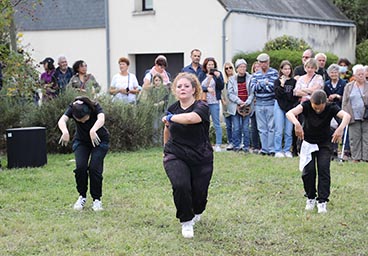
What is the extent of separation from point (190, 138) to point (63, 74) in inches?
298

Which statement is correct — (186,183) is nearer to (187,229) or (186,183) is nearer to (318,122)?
(187,229)

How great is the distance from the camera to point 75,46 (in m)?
24.8

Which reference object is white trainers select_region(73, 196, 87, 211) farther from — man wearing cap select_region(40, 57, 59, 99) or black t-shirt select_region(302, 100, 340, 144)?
man wearing cap select_region(40, 57, 59, 99)

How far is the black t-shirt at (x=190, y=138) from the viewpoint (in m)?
6.88

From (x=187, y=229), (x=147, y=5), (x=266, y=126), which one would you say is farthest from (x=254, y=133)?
(x=147, y=5)

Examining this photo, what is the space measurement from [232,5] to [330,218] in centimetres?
1417

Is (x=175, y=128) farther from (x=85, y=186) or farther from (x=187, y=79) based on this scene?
(x=85, y=186)

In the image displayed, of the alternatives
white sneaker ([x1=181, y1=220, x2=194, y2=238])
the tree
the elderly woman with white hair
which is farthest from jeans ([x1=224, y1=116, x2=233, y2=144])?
the tree

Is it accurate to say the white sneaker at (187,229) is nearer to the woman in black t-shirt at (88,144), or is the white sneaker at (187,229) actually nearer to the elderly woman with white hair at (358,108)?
the woman in black t-shirt at (88,144)

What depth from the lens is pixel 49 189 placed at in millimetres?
9398

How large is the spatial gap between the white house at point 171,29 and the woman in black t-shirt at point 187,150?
45.9 ft

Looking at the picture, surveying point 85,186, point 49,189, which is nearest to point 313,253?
point 85,186

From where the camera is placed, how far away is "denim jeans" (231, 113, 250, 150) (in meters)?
12.9

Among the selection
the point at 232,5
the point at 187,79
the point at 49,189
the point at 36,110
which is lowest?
the point at 49,189
